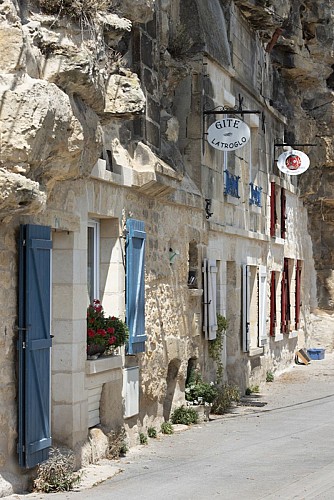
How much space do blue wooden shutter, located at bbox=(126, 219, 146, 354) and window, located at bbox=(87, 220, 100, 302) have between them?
355mm

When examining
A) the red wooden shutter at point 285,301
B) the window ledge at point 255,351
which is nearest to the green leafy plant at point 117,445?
the window ledge at point 255,351

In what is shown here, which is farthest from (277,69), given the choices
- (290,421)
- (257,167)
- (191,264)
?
(290,421)

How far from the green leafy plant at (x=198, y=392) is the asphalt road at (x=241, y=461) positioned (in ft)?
1.15

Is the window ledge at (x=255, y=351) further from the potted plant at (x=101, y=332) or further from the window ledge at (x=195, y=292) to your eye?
the potted plant at (x=101, y=332)

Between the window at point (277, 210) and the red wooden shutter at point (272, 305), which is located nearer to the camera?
the red wooden shutter at point (272, 305)

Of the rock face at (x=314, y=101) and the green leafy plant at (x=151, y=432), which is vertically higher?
the rock face at (x=314, y=101)

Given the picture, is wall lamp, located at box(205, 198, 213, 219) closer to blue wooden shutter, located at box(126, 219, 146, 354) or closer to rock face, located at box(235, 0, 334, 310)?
blue wooden shutter, located at box(126, 219, 146, 354)

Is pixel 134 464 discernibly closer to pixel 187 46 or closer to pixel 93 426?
pixel 93 426

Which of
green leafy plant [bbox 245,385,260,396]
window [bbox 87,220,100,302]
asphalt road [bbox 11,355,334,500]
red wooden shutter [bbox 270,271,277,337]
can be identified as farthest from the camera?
red wooden shutter [bbox 270,271,277,337]

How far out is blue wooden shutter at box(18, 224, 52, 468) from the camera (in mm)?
8258

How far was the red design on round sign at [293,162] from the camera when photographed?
64.6 feet

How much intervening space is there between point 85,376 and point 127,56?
398 centimetres

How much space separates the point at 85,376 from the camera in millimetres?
9805

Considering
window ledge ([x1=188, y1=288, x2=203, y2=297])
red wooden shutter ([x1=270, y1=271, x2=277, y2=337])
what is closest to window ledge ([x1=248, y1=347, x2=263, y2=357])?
red wooden shutter ([x1=270, y1=271, x2=277, y2=337])
